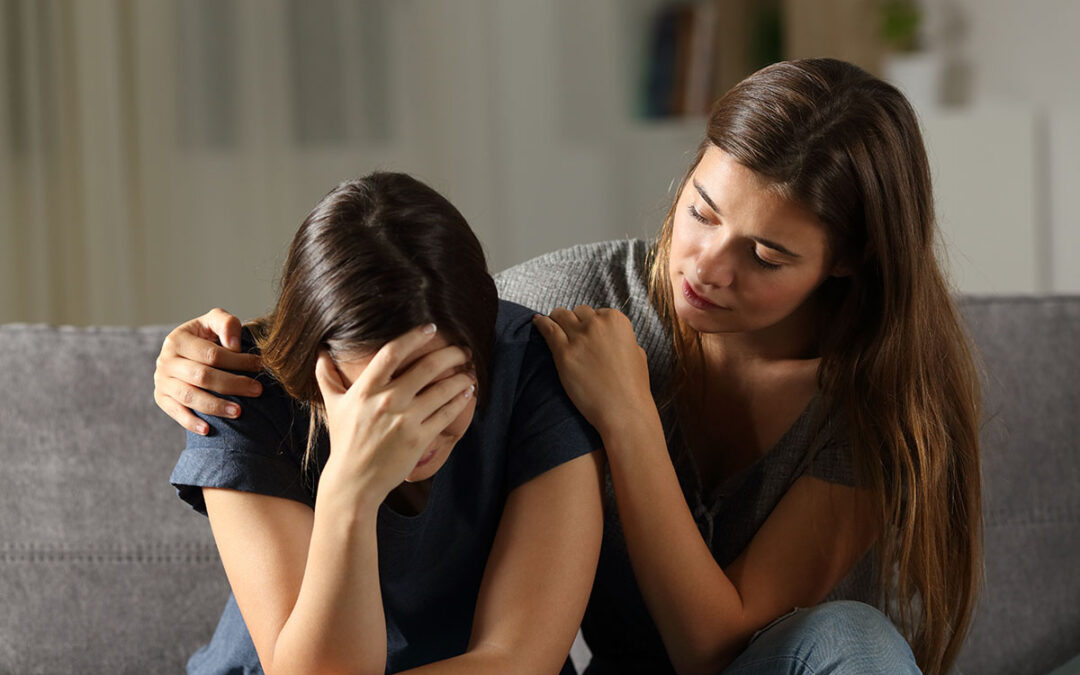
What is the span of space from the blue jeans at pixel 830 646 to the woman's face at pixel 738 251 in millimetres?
308

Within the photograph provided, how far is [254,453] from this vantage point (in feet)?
3.38

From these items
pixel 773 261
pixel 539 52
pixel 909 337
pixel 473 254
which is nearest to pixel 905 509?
pixel 909 337

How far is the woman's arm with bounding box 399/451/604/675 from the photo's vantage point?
99cm

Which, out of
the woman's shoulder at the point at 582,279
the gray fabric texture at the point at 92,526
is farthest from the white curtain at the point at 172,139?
the woman's shoulder at the point at 582,279

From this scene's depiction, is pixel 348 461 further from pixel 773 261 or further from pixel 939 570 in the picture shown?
pixel 939 570

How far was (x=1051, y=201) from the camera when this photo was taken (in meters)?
3.04

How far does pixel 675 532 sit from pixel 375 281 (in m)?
0.41

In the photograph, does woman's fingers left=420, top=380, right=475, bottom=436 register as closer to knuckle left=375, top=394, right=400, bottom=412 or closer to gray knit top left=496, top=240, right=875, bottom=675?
knuckle left=375, top=394, right=400, bottom=412

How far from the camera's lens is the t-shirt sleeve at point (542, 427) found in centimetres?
106

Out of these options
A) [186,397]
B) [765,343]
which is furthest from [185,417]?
[765,343]

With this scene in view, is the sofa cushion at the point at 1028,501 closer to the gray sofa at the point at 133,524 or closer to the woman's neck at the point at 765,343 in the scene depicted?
the gray sofa at the point at 133,524

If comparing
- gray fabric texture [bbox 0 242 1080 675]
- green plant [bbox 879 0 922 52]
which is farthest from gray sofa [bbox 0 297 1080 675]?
green plant [bbox 879 0 922 52]

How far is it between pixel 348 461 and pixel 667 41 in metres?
2.79

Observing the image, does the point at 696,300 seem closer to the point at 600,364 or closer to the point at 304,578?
the point at 600,364
